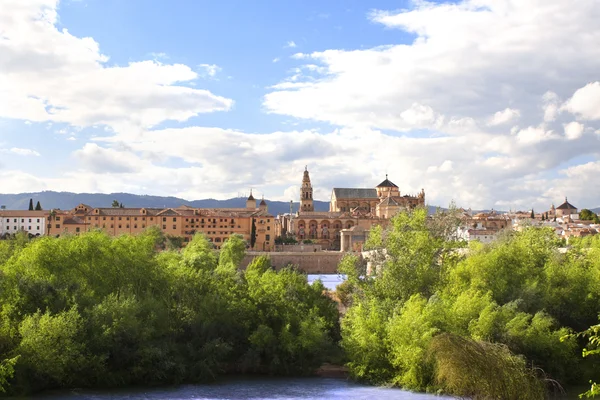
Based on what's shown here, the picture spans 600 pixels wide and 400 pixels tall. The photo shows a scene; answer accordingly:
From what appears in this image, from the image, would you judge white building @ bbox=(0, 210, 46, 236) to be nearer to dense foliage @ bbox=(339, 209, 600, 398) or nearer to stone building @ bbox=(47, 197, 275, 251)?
stone building @ bbox=(47, 197, 275, 251)

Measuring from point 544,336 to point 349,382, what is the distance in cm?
672

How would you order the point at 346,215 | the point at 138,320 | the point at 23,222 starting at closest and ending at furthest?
the point at 138,320
the point at 23,222
the point at 346,215

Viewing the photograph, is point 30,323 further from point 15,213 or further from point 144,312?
point 15,213

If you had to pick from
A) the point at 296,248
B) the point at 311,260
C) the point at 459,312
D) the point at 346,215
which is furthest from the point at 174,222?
the point at 459,312

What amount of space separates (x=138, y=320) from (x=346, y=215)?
289 ft

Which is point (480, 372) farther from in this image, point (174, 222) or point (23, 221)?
point (23, 221)

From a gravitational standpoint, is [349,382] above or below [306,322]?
below

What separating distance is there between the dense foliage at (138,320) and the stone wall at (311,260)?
56.1m

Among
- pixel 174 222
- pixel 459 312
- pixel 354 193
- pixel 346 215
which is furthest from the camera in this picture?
pixel 354 193

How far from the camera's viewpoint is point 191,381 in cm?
2462

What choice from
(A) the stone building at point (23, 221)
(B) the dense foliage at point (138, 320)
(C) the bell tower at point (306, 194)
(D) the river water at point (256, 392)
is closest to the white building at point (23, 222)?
(A) the stone building at point (23, 221)

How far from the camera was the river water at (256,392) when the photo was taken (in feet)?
73.3

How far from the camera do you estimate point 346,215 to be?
366ft

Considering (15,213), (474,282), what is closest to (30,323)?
(474,282)
